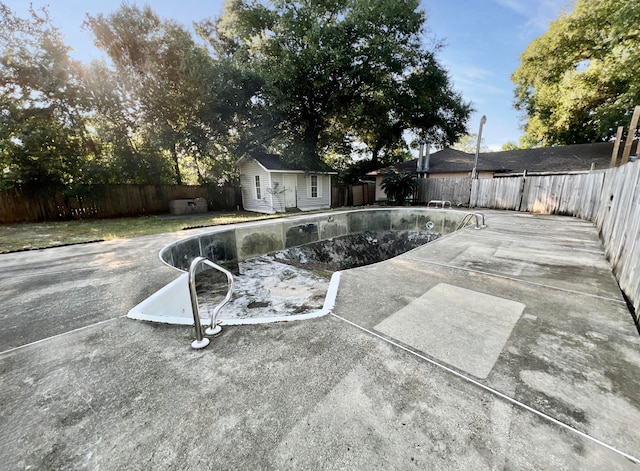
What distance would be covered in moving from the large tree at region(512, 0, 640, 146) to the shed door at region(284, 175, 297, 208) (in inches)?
616

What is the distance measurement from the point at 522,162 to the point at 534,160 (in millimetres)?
670

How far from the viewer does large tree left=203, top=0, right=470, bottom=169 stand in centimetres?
1412

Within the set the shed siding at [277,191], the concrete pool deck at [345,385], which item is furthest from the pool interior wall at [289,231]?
the shed siding at [277,191]

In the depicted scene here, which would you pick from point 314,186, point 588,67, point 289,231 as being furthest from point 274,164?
point 588,67

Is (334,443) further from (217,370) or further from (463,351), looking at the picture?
(463,351)

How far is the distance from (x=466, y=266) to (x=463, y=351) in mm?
2385

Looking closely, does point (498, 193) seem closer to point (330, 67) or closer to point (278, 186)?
point (330, 67)

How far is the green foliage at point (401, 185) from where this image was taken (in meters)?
14.9

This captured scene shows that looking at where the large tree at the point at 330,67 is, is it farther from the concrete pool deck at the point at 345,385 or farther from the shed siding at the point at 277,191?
→ the concrete pool deck at the point at 345,385

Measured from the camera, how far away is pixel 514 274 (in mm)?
3639

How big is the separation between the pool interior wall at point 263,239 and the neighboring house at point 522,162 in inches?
265

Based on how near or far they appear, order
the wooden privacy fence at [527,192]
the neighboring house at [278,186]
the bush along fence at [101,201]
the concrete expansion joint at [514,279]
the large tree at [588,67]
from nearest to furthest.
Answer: the concrete expansion joint at [514,279]
the wooden privacy fence at [527,192]
the bush along fence at [101,201]
the large tree at [588,67]
the neighboring house at [278,186]

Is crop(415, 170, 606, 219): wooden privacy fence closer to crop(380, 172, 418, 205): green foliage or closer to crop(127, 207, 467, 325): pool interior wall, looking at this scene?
crop(380, 172, 418, 205): green foliage

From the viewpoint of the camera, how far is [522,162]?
650 inches
